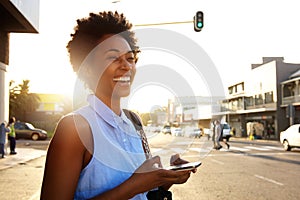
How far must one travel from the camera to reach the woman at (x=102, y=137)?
125 centimetres

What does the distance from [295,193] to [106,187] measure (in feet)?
21.9

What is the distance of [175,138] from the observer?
1451 mm

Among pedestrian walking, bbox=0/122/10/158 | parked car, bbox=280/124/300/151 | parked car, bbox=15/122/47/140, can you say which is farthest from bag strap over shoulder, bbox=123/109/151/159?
parked car, bbox=15/122/47/140

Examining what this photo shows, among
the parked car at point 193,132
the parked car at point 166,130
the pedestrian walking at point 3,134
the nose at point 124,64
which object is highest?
the nose at point 124,64

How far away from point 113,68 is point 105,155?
0.35 meters

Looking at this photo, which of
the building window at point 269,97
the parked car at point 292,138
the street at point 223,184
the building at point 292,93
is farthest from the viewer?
Answer: the building window at point 269,97

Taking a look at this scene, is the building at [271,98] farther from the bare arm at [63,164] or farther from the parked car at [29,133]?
the bare arm at [63,164]

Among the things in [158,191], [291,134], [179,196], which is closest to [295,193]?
[179,196]

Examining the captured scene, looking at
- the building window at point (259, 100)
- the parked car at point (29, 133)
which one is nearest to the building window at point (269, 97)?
the building window at point (259, 100)

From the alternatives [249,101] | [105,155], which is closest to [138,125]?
[105,155]

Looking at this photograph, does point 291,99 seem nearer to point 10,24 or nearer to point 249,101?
point 249,101

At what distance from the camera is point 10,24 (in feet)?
49.1

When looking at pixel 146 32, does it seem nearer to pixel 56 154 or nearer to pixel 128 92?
pixel 128 92

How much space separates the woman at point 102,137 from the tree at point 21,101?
6379 cm
